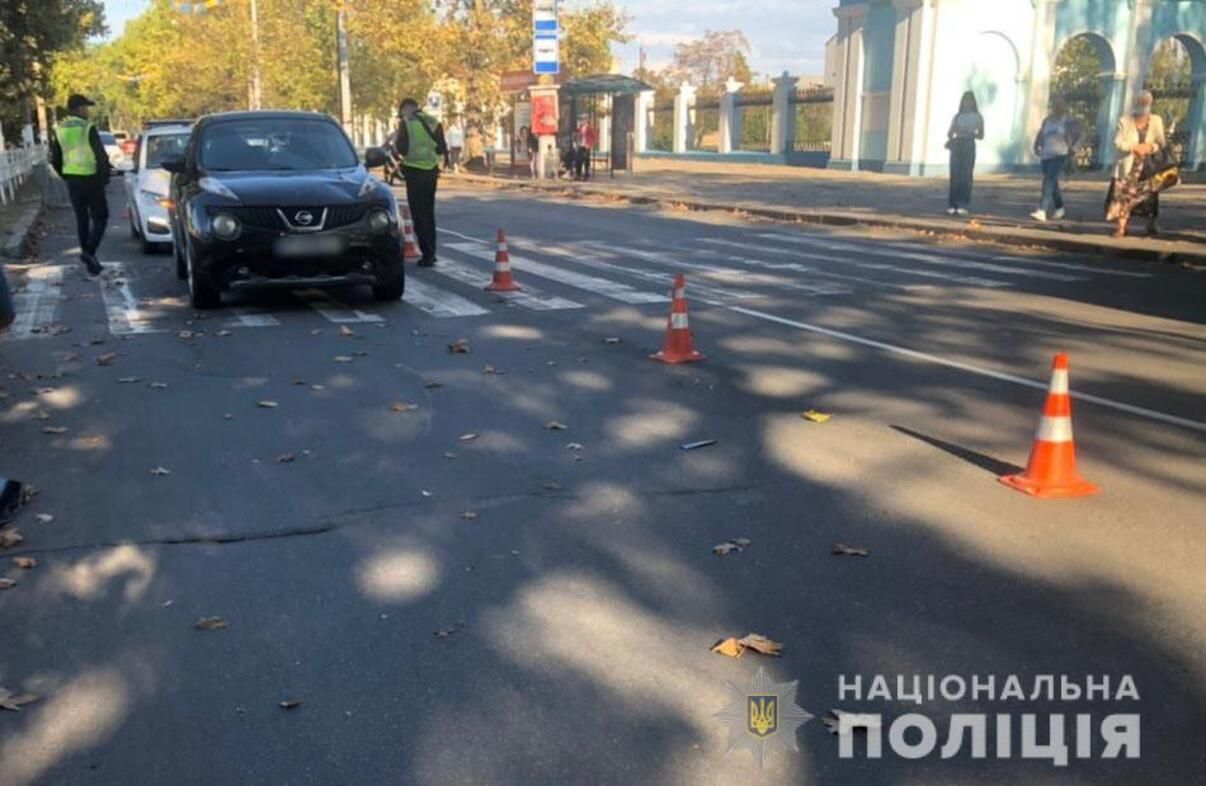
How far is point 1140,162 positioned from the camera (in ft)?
49.3

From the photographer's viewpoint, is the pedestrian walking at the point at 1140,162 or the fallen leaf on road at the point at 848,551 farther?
the pedestrian walking at the point at 1140,162

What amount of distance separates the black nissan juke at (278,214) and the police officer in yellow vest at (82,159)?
1986 mm

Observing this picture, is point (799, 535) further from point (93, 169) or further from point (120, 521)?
point (93, 169)

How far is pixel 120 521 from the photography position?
5.16 m

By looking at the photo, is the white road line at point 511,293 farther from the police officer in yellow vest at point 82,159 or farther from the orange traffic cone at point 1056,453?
the orange traffic cone at point 1056,453

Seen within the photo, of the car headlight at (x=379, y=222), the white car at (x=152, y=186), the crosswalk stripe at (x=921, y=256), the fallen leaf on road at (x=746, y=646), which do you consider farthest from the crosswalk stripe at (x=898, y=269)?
the fallen leaf on road at (x=746, y=646)

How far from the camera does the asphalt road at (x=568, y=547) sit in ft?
11.1

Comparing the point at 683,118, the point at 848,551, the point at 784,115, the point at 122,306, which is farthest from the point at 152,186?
the point at 683,118

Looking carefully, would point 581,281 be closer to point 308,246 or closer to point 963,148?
point 308,246

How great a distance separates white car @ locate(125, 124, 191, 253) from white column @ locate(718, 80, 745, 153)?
112 feet

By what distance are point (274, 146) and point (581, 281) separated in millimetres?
3562

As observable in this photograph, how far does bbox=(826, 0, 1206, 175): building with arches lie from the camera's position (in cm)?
3262

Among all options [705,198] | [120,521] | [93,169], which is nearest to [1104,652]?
[120,521]

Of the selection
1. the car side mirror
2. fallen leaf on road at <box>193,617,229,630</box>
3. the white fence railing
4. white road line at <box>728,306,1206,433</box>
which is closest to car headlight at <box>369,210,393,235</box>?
the car side mirror
